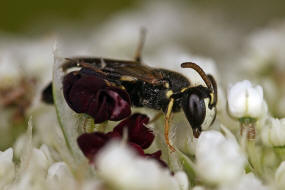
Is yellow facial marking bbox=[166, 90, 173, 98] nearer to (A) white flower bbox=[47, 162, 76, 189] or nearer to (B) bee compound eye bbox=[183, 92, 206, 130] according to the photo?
(B) bee compound eye bbox=[183, 92, 206, 130]

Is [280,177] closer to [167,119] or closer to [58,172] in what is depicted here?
[167,119]

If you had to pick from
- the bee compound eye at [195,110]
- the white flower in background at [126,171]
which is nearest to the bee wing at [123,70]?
the bee compound eye at [195,110]

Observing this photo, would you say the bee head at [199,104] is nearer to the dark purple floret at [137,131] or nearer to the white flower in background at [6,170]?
the dark purple floret at [137,131]

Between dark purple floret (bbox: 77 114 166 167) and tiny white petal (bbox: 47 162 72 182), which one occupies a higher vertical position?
dark purple floret (bbox: 77 114 166 167)

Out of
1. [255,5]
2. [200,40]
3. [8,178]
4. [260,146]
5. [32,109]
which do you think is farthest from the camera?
[255,5]

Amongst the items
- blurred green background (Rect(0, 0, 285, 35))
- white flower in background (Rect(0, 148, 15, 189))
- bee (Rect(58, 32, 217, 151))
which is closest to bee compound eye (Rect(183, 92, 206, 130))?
bee (Rect(58, 32, 217, 151))

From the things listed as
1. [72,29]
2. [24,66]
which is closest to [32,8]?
[72,29]

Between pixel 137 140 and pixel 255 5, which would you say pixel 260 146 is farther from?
pixel 255 5
